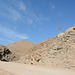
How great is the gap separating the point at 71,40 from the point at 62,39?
191 cm

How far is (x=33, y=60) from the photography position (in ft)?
65.3

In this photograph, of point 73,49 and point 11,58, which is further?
point 11,58

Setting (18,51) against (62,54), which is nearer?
(62,54)

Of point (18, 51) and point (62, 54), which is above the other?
point (18, 51)

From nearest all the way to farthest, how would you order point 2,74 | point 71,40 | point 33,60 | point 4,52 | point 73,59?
point 2,74 < point 73,59 < point 71,40 < point 33,60 < point 4,52

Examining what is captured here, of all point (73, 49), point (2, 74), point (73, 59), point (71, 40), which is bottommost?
point (2, 74)

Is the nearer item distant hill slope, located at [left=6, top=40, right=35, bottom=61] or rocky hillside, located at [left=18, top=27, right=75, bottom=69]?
rocky hillside, located at [left=18, top=27, right=75, bottom=69]

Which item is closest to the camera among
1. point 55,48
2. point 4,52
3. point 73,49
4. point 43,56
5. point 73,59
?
point 73,59

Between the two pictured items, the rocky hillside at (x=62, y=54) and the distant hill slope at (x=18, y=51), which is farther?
the distant hill slope at (x=18, y=51)

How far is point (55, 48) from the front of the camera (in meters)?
16.6

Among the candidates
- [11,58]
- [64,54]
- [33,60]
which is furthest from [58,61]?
[11,58]

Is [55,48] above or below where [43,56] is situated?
above

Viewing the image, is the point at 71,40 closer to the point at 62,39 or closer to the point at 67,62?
the point at 62,39

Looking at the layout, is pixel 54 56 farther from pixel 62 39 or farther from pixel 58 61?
pixel 62 39
